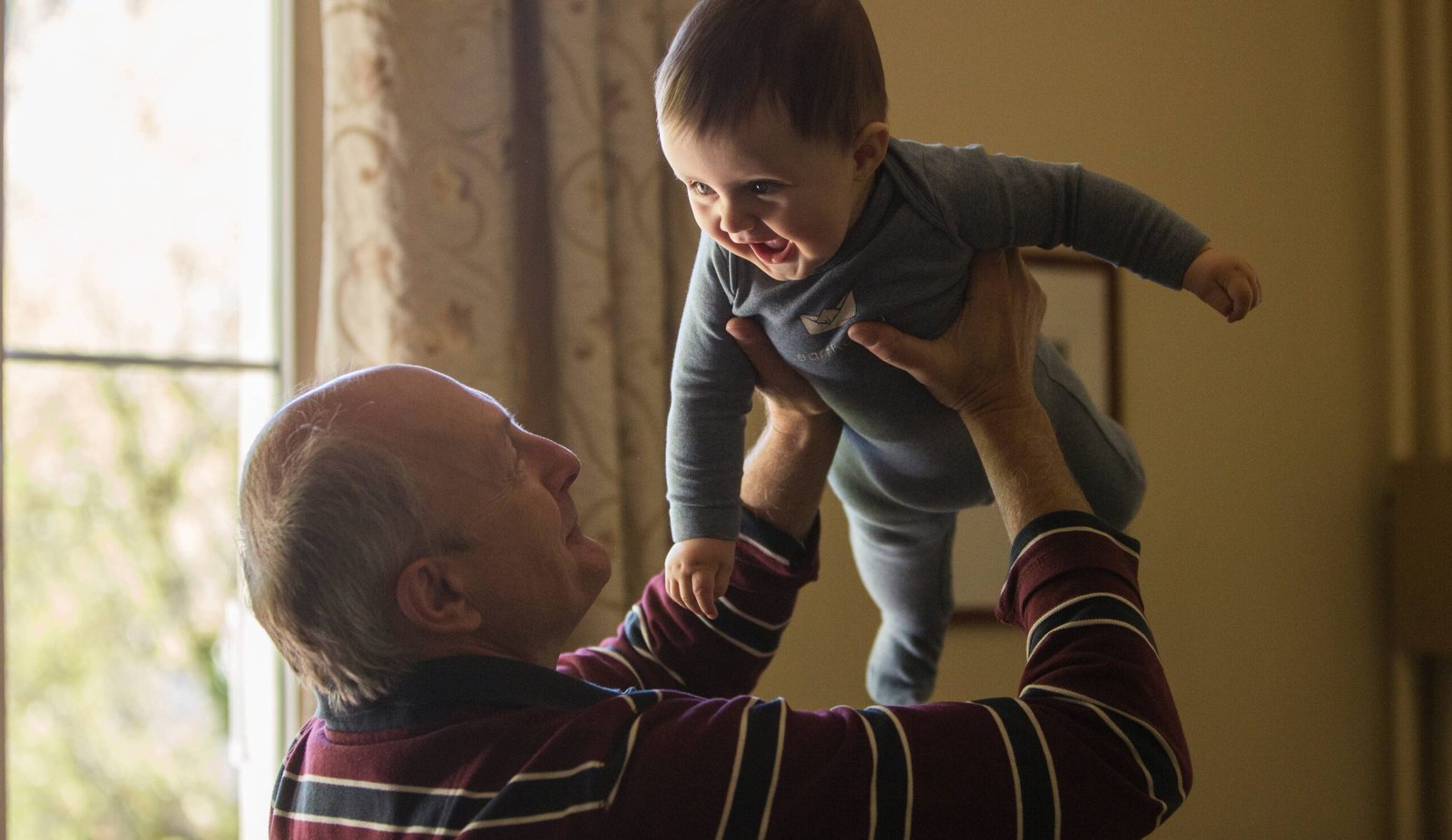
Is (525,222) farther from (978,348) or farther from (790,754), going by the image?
(790,754)

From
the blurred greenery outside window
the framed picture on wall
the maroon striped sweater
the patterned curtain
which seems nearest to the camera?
the maroon striped sweater

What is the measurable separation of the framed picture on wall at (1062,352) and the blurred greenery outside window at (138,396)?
1.22 m

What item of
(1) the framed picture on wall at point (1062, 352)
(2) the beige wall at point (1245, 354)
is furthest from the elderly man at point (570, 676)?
(2) the beige wall at point (1245, 354)

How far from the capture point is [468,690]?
987 millimetres

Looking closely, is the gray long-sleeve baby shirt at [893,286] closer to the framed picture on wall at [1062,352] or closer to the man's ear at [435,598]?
the man's ear at [435,598]

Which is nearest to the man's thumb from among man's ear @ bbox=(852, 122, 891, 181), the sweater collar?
man's ear @ bbox=(852, 122, 891, 181)

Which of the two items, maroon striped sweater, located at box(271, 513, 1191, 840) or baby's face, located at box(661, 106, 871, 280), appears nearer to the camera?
maroon striped sweater, located at box(271, 513, 1191, 840)

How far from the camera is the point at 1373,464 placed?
2.98m

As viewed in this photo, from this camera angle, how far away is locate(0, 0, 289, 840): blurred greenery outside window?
77.9 inches

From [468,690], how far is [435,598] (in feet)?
0.29

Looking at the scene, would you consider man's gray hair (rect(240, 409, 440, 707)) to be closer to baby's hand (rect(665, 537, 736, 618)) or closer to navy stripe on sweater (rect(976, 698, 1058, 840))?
baby's hand (rect(665, 537, 736, 618))

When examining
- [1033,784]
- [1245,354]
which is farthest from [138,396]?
[1245,354]

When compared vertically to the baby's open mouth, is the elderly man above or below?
below

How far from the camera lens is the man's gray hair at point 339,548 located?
3.28 ft
